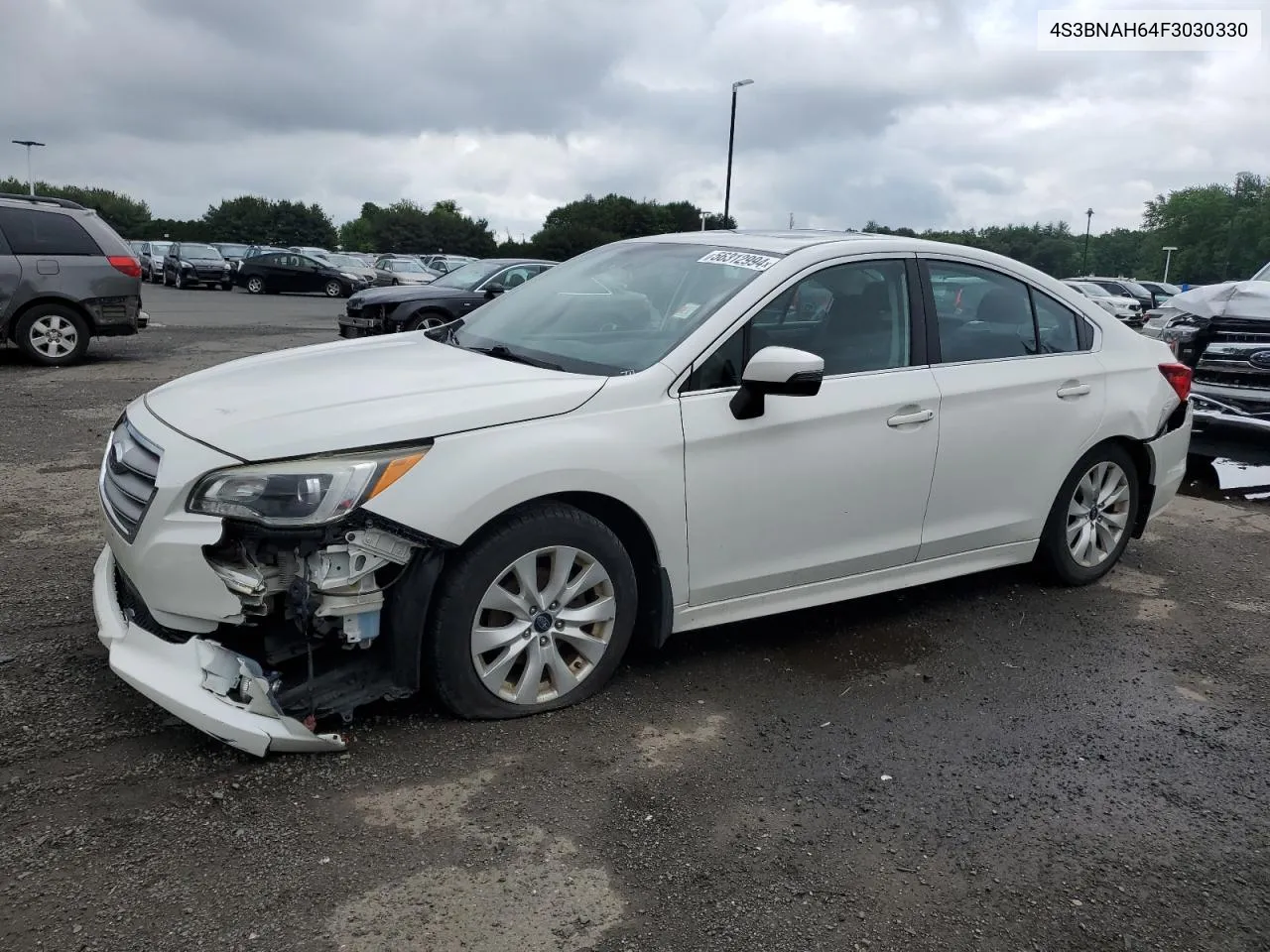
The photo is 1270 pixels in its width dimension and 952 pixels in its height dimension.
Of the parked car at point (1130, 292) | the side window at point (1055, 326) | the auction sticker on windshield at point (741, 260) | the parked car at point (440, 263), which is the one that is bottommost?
the side window at point (1055, 326)

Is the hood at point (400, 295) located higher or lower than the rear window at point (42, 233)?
lower

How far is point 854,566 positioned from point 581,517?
4.21ft

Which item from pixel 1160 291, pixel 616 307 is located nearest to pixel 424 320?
pixel 616 307

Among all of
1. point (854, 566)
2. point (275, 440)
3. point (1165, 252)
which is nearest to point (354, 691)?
point (275, 440)

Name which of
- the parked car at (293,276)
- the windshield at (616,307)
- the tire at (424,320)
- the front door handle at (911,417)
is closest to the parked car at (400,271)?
the parked car at (293,276)

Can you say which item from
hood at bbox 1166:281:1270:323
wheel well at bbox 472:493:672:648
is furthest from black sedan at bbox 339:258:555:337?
wheel well at bbox 472:493:672:648

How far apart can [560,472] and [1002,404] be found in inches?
84.7

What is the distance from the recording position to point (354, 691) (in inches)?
131

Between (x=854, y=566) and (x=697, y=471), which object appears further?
(x=854, y=566)

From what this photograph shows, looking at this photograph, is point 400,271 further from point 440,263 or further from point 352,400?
point 352,400

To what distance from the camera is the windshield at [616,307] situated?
391 cm

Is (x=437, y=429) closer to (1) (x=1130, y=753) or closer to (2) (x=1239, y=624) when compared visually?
(1) (x=1130, y=753)

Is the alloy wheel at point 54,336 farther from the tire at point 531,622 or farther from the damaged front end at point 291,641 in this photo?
the tire at point 531,622

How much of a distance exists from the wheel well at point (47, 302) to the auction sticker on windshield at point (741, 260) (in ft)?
32.9
